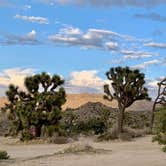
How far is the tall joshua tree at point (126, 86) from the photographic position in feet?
129

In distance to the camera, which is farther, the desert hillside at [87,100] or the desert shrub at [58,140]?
the desert hillside at [87,100]

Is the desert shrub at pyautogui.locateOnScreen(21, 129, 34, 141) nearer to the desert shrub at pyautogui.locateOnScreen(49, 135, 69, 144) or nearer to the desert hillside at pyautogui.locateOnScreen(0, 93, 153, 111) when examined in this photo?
the desert shrub at pyautogui.locateOnScreen(49, 135, 69, 144)

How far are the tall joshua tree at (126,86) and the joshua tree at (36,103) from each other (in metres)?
4.81

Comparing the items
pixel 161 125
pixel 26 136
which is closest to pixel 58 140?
pixel 26 136

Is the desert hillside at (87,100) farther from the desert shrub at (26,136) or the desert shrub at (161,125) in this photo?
the desert shrub at (161,125)

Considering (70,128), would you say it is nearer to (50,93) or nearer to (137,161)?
(50,93)

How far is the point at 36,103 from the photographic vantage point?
120 feet

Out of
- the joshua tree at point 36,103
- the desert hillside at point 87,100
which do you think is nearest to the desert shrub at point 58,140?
the joshua tree at point 36,103

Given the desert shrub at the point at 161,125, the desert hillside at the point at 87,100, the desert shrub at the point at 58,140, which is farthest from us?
the desert hillside at the point at 87,100

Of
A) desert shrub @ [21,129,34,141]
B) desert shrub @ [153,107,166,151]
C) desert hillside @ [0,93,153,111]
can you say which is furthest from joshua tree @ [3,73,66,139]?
desert hillside @ [0,93,153,111]

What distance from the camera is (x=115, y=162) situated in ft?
66.3

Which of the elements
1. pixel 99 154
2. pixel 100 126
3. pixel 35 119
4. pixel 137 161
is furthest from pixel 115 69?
pixel 137 161

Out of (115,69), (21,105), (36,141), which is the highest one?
(115,69)

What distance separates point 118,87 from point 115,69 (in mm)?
1576
